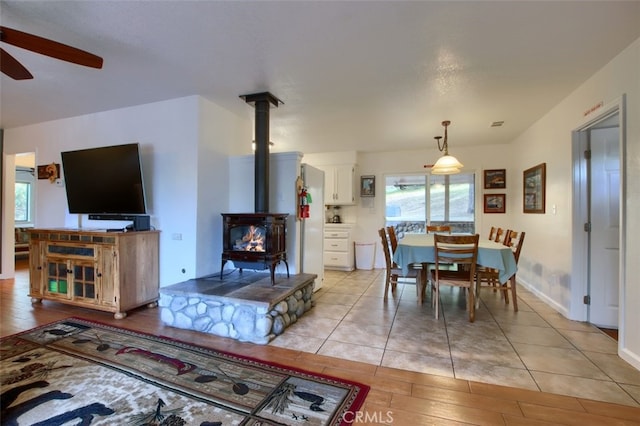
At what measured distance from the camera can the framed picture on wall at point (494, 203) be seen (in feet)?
18.4

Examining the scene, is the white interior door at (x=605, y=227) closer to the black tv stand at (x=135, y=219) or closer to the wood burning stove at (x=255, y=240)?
the wood burning stove at (x=255, y=240)

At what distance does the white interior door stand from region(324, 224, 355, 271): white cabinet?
368cm

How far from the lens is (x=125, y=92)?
3.38 metres

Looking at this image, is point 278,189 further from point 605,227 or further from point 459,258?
point 605,227

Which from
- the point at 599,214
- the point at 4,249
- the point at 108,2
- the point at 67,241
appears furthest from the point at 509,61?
the point at 4,249

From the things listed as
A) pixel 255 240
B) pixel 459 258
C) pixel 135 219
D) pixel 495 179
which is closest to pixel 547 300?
pixel 459 258

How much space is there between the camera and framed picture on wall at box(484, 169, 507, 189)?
5.59 meters

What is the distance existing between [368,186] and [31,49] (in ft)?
17.8

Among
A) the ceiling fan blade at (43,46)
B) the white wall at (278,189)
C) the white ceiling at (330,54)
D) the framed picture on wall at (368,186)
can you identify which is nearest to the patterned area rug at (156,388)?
the white wall at (278,189)

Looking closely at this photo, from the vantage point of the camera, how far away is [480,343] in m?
2.57

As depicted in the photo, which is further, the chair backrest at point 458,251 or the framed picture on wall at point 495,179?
the framed picture on wall at point 495,179

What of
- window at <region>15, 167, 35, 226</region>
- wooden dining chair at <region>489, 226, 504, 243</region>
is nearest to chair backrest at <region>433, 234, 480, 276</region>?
wooden dining chair at <region>489, 226, 504, 243</region>

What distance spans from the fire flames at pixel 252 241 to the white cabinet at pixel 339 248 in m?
2.88

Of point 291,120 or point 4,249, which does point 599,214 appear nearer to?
point 291,120
